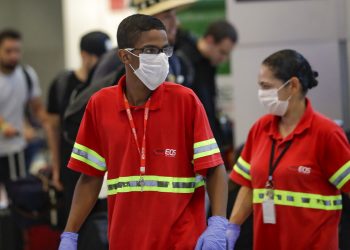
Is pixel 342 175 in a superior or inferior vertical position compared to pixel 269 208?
superior

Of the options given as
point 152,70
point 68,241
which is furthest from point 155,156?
point 68,241

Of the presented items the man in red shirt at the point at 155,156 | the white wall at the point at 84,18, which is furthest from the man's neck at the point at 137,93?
the white wall at the point at 84,18

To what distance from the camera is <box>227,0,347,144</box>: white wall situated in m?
6.46

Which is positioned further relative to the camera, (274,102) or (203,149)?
(274,102)

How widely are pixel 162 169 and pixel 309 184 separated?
36.9 inches

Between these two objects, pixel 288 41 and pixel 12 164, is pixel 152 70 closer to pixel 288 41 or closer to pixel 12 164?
pixel 288 41

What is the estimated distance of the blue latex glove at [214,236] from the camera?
11.8 ft

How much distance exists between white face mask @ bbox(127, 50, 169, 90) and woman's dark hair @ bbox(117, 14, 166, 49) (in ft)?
0.28

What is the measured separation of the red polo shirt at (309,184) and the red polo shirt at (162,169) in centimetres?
72

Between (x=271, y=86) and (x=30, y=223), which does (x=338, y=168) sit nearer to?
(x=271, y=86)

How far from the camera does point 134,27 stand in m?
3.78

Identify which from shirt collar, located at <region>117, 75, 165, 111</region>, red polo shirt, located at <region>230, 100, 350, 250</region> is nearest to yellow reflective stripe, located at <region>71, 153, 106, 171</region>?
shirt collar, located at <region>117, 75, 165, 111</region>

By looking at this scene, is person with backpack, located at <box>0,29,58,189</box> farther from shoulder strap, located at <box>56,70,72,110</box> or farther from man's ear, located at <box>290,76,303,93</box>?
man's ear, located at <box>290,76,303,93</box>

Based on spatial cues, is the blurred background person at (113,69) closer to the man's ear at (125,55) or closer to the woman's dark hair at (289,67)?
the woman's dark hair at (289,67)
